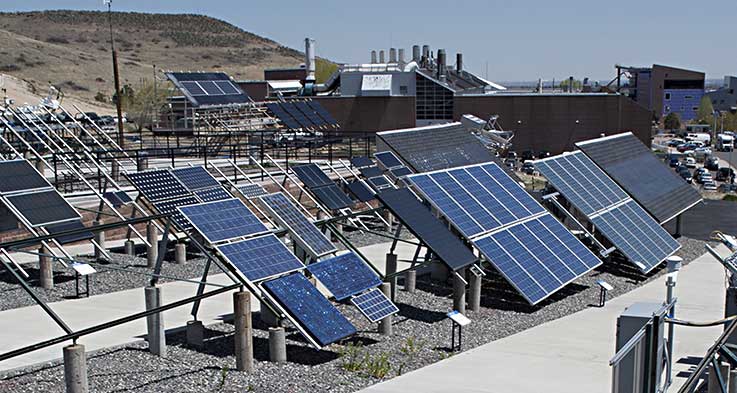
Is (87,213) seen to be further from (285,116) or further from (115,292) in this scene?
(285,116)

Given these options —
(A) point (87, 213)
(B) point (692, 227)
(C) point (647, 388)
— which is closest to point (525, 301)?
(C) point (647, 388)

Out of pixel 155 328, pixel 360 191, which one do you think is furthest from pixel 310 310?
pixel 360 191

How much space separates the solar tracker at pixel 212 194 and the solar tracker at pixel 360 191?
7.01 meters

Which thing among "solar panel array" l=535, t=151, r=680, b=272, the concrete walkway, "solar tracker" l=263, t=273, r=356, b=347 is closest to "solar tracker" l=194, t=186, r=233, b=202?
"solar tracker" l=263, t=273, r=356, b=347

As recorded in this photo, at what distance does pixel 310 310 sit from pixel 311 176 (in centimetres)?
1233

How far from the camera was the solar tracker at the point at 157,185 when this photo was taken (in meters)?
19.1

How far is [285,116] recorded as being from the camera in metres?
42.6

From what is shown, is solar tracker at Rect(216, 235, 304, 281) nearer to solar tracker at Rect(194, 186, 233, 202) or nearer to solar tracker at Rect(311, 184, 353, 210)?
solar tracker at Rect(194, 186, 233, 202)

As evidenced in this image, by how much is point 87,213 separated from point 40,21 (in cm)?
17086

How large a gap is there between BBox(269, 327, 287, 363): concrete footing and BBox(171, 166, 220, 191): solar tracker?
7843mm

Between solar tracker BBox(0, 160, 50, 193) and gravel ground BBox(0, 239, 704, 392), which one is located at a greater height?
solar tracker BBox(0, 160, 50, 193)

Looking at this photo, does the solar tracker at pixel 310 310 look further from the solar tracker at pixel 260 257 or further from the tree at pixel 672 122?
the tree at pixel 672 122

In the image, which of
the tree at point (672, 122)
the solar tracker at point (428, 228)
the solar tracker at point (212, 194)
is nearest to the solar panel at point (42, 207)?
the solar tracker at point (212, 194)

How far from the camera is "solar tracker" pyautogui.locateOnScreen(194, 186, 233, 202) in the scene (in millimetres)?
19175
